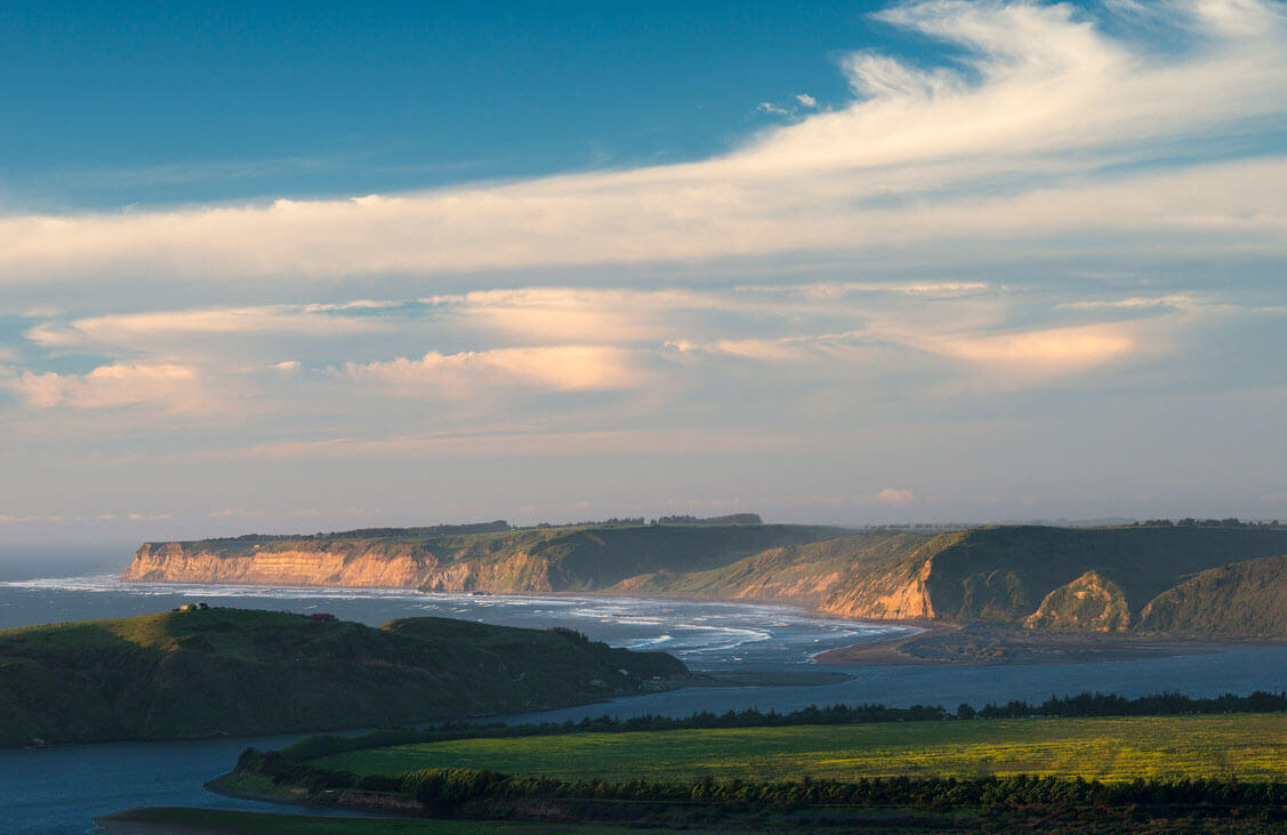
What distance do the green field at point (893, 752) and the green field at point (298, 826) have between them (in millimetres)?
8956

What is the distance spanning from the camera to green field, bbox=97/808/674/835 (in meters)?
80.3

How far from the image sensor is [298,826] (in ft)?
280

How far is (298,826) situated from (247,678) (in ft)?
171

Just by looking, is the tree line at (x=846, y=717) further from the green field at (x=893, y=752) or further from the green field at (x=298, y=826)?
the green field at (x=298, y=826)

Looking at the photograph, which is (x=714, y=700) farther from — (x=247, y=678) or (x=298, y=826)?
(x=298, y=826)

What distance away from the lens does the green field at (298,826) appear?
263ft

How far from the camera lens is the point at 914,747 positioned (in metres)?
96.1

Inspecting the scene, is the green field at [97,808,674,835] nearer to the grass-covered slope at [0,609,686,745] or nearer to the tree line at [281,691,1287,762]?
the tree line at [281,691,1287,762]

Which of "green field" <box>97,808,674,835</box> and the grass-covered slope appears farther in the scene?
the grass-covered slope

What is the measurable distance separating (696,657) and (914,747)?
102m

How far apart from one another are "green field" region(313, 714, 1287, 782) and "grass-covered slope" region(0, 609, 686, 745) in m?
26.2

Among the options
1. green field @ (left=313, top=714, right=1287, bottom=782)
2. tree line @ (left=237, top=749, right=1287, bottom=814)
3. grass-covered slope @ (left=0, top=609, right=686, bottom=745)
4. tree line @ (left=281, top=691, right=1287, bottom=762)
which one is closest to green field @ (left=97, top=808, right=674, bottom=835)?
tree line @ (left=237, top=749, right=1287, bottom=814)

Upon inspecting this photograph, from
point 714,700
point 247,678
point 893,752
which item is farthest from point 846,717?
point 247,678

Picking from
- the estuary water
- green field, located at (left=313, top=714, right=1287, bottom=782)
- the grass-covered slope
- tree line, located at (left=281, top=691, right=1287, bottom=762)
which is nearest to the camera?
green field, located at (left=313, top=714, right=1287, bottom=782)
